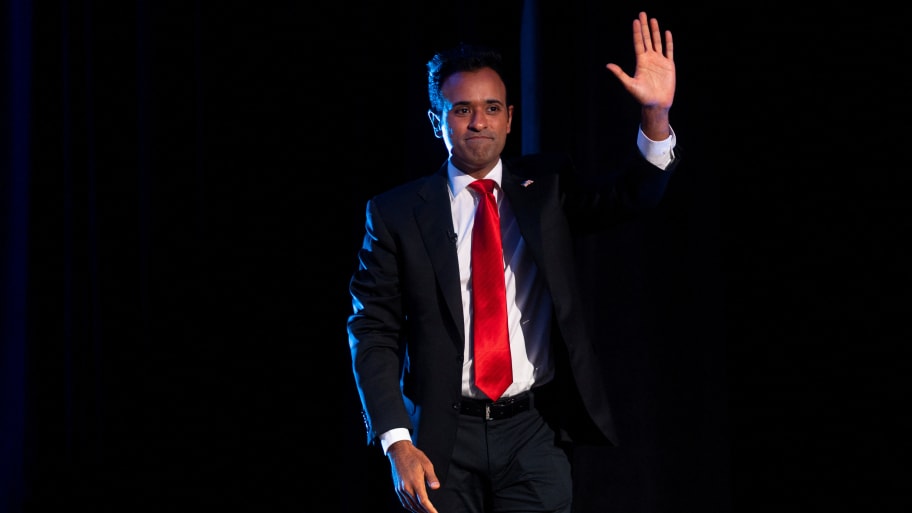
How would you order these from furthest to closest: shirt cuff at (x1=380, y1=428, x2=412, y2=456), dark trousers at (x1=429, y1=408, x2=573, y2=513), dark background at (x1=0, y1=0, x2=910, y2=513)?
1. dark background at (x1=0, y1=0, x2=910, y2=513)
2. dark trousers at (x1=429, y1=408, x2=573, y2=513)
3. shirt cuff at (x1=380, y1=428, x2=412, y2=456)

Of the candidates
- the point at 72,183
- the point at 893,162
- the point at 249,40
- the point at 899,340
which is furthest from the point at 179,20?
the point at 899,340

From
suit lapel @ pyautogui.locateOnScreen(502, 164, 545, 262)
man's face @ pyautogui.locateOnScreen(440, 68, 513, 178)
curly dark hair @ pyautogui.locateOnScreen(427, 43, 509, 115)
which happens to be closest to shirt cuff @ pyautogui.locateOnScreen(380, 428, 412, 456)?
suit lapel @ pyautogui.locateOnScreen(502, 164, 545, 262)

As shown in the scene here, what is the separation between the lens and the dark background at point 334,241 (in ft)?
8.92

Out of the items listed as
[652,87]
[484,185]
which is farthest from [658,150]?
[484,185]

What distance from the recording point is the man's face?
6.46 ft

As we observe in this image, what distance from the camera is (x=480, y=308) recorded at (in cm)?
190

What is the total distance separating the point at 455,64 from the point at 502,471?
97 cm

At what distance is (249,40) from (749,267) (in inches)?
72.8

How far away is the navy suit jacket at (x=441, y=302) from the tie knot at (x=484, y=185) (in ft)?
0.12

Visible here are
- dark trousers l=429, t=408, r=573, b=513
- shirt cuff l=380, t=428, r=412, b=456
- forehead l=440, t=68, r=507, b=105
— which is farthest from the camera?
forehead l=440, t=68, r=507, b=105

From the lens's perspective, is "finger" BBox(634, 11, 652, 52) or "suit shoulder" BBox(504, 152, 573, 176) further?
"suit shoulder" BBox(504, 152, 573, 176)

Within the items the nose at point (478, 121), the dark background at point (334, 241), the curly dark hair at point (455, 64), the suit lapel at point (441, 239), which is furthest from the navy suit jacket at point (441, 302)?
the dark background at point (334, 241)

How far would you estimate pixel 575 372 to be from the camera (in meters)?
1.87

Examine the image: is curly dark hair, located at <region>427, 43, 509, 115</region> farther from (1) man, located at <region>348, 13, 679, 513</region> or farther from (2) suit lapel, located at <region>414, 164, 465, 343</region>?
(2) suit lapel, located at <region>414, 164, 465, 343</region>
